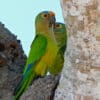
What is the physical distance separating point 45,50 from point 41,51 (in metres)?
0.04

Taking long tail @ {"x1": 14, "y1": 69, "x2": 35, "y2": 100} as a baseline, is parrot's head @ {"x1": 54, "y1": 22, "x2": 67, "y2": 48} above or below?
above

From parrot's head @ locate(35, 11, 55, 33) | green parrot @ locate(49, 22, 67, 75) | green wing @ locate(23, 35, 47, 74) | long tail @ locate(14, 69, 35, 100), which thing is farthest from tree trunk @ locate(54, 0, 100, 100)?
parrot's head @ locate(35, 11, 55, 33)

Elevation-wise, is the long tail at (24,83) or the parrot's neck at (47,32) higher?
the parrot's neck at (47,32)

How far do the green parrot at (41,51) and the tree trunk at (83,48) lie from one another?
1.04m

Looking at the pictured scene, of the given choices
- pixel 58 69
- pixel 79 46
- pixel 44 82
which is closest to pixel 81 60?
pixel 79 46

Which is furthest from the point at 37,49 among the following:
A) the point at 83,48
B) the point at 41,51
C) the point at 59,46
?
the point at 83,48

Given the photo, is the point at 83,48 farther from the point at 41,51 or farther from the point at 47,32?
the point at 47,32

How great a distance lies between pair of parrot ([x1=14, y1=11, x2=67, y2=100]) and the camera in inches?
117

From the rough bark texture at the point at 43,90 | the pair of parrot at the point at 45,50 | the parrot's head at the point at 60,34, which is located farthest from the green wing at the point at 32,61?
the rough bark texture at the point at 43,90

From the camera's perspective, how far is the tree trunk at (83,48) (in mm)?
1767

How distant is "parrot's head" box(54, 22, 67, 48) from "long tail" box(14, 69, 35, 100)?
0.35m

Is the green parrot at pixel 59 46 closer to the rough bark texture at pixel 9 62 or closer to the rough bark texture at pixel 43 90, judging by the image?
the rough bark texture at pixel 9 62

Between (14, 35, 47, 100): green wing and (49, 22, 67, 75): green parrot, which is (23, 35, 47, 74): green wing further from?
(49, 22, 67, 75): green parrot

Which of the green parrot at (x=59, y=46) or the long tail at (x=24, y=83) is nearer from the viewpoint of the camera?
the long tail at (x=24, y=83)
